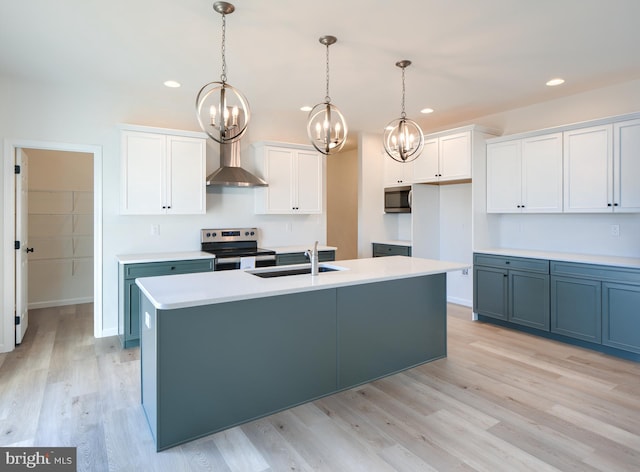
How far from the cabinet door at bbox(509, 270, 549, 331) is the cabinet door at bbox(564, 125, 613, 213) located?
2.68 feet

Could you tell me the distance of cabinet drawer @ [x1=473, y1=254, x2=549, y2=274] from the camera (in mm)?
4109

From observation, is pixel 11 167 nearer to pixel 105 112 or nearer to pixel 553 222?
pixel 105 112

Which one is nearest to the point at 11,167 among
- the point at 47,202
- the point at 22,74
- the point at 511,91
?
the point at 22,74

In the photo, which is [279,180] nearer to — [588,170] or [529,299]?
[529,299]

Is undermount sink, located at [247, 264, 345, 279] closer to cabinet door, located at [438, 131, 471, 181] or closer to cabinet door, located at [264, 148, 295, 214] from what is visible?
cabinet door, located at [264, 148, 295, 214]

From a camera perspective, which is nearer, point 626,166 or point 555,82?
point 626,166

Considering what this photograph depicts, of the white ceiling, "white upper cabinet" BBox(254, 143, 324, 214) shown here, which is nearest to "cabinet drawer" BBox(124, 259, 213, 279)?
"white upper cabinet" BBox(254, 143, 324, 214)

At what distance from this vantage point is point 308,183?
5305 mm

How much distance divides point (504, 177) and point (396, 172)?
5.40ft

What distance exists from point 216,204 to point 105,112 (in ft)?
5.09

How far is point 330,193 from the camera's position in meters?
7.59

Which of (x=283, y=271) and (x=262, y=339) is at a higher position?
(x=283, y=271)

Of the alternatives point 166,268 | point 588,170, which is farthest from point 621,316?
point 166,268

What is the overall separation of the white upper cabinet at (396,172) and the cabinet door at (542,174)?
1536 mm
